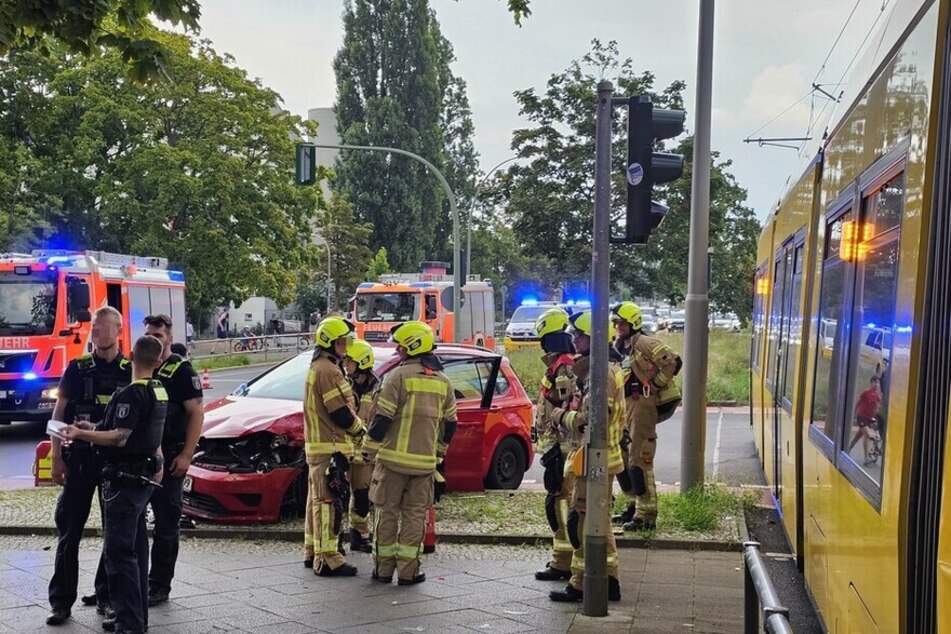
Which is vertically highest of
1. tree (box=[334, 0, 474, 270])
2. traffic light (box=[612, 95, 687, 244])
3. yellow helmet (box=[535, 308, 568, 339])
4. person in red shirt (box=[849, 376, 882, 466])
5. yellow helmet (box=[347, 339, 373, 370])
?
tree (box=[334, 0, 474, 270])

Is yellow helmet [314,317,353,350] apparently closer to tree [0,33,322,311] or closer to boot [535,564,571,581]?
boot [535,564,571,581]

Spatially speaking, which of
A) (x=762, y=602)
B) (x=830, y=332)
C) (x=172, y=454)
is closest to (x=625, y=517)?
(x=172, y=454)

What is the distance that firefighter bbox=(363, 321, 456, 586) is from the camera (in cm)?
715

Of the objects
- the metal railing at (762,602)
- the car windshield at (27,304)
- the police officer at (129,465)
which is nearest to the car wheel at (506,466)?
the police officer at (129,465)

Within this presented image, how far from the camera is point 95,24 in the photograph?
264 inches

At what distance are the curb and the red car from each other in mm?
224

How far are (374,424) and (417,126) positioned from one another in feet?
186

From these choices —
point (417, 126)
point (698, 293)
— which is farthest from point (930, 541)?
point (417, 126)

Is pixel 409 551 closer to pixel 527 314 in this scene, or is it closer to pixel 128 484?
pixel 128 484

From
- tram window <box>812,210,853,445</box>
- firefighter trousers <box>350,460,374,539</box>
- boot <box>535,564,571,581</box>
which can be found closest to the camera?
tram window <box>812,210,853,445</box>

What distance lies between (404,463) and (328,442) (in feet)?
2.22

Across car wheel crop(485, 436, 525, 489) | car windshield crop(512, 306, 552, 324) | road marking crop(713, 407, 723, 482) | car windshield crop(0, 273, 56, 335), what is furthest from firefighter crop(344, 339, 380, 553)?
car windshield crop(512, 306, 552, 324)

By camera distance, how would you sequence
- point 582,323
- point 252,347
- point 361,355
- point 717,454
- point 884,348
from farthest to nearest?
point 252,347
point 717,454
point 361,355
point 582,323
point 884,348

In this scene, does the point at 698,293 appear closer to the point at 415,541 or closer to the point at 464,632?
the point at 415,541
